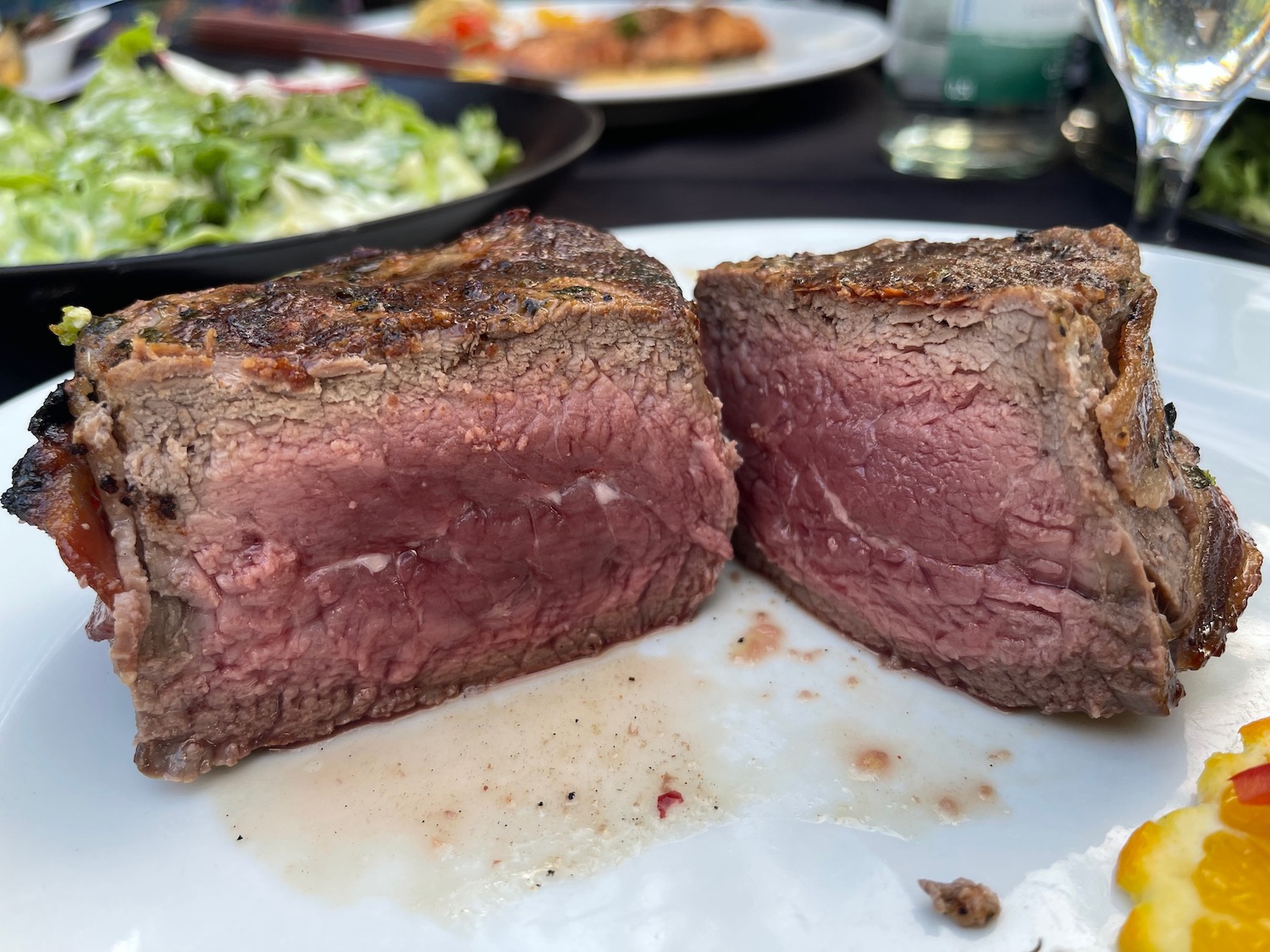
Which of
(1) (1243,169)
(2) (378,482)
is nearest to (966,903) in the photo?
(2) (378,482)

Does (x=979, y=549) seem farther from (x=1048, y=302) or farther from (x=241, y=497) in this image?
(x=241, y=497)

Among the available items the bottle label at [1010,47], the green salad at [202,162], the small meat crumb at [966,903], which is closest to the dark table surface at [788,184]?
the bottle label at [1010,47]

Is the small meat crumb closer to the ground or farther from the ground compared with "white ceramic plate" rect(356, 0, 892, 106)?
closer to the ground

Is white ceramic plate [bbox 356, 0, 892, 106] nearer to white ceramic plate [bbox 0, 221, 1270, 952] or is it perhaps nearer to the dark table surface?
the dark table surface

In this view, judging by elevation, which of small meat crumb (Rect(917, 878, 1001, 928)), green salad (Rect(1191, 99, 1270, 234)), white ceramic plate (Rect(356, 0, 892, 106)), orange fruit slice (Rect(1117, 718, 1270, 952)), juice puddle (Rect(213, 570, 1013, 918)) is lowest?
juice puddle (Rect(213, 570, 1013, 918))

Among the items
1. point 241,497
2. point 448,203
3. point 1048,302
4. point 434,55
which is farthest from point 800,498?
point 434,55

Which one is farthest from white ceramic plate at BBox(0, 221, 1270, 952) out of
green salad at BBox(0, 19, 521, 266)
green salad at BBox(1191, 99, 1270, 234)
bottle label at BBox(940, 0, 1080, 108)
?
bottle label at BBox(940, 0, 1080, 108)

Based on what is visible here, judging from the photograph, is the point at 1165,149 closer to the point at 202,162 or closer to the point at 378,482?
the point at 378,482

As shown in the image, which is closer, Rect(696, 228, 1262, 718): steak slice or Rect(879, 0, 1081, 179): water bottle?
Rect(696, 228, 1262, 718): steak slice
